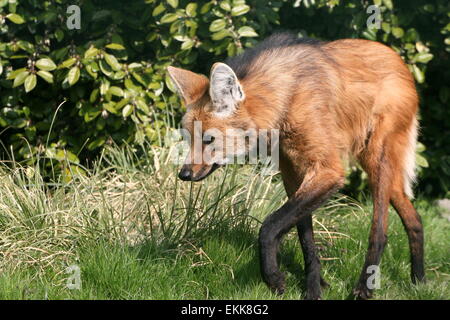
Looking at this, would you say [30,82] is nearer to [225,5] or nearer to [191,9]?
[191,9]

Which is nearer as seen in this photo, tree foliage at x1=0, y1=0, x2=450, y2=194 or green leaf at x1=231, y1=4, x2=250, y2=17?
green leaf at x1=231, y1=4, x2=250, y2=17

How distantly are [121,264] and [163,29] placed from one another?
2.22m

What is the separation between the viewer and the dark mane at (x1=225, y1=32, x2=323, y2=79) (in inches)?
151

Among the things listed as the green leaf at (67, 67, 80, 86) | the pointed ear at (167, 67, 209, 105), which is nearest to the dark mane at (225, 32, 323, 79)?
the pointed ear at (167, 67, 209, 105)

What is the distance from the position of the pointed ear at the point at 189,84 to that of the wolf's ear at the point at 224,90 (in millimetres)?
199

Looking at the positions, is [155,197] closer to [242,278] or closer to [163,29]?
[242,278]

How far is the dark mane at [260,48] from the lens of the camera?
12.5ft

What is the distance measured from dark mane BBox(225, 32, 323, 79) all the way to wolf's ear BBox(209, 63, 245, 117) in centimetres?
24

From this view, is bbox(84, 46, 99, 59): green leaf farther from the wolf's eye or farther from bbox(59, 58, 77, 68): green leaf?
the wolf's eye

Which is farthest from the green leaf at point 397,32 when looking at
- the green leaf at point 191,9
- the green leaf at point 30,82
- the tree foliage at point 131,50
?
the green leaf at point 30,82

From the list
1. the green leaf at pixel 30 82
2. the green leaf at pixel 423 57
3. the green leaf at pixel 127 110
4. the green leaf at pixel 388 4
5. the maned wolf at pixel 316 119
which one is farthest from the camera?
the green leaf at pixel 423 57

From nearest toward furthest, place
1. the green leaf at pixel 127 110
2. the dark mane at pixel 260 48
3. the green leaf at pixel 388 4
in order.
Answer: the dark mane at pixel 260 48 < the green leaf at pixel 127 110 < the green leaf at pixel 388 4

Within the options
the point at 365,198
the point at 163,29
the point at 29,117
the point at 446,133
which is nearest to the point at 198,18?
the point at 163,29

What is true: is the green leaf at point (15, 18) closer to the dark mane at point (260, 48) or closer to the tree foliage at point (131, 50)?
the tree foliage at point (131, 50)
